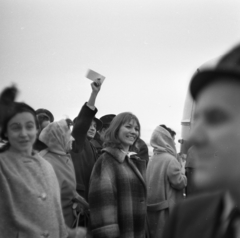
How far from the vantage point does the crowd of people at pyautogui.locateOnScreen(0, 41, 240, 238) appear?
37 cm

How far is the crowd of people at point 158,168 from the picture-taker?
0.37m

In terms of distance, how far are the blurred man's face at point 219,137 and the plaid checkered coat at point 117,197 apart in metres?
1.13

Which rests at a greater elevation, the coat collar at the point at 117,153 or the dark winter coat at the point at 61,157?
the dark winter coat at the point at 61,157

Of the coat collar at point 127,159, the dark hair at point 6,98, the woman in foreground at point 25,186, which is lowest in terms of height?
the coat collar at point 127,159

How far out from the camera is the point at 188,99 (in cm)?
45

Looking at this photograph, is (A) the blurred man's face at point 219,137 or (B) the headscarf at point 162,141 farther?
(B) the headscarf at point 162,141

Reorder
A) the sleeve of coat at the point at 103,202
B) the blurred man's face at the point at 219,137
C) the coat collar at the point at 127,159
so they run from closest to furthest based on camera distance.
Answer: the blurred man's face at the point at 219,137 → the sleeve of coat at the point at 103,202 → the coat collar at the point at 127,159

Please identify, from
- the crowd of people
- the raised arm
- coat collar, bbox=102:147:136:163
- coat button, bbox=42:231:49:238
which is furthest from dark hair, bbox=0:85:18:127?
coat collar, bbox=102:147:136:163

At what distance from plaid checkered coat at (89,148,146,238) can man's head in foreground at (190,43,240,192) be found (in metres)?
1.13

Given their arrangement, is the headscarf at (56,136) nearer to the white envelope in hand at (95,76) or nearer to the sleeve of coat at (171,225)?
the white envelope in hand at (95,76)

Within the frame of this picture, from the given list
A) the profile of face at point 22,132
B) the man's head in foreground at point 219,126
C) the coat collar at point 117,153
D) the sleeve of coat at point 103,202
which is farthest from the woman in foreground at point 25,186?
the coat collar at point 117,153

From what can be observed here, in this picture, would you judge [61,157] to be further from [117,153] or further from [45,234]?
[117,153]

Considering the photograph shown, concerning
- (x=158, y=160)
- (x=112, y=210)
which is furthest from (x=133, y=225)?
(x=158, y=160)

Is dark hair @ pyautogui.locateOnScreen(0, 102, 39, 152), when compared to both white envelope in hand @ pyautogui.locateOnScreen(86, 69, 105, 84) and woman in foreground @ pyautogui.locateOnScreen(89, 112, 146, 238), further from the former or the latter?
woman in foreground @ pyautogui.locateOnScreen(89, 112, 146, 238)
